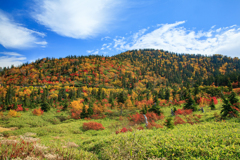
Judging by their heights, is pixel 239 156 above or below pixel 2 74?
below

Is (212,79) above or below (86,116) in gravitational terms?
above

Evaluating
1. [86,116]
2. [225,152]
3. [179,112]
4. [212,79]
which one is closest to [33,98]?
[86,116]

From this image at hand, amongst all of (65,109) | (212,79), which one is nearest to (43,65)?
(65,109)

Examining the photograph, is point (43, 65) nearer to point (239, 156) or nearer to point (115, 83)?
point (115, 83)

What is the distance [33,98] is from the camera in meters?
71.5

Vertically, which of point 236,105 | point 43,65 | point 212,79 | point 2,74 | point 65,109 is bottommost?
point 65,109

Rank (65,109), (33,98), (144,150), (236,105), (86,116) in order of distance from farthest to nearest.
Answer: (33,98) → (65,109) → (86,116) → (236,105) → (144,150)

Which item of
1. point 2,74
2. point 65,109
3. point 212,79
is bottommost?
point 65,109

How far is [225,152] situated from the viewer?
18.5ft

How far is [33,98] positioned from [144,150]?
289 ft

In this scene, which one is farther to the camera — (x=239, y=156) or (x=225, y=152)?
(x=225, y=152)

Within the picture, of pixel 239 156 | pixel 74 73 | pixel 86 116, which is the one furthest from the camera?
pixel 74 73

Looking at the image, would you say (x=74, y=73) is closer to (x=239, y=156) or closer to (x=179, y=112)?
(x=179, y=112)

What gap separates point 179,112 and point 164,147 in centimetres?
3421
